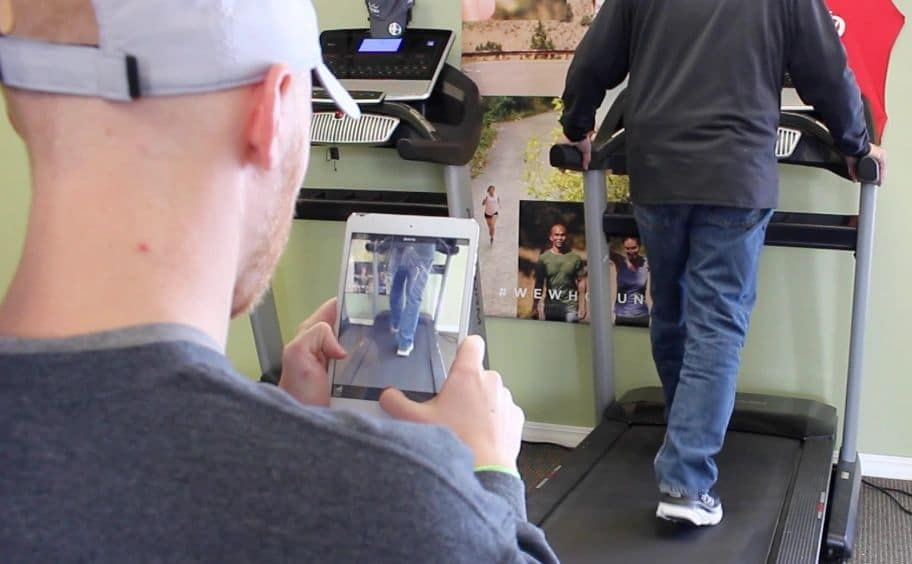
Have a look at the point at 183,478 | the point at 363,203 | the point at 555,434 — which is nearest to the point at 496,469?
the point at 183,478

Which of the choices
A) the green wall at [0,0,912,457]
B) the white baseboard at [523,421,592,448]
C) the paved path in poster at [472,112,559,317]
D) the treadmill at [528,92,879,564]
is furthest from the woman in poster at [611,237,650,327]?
the white baseboard at [523,421,592,448]

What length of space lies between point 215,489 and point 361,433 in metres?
0.09

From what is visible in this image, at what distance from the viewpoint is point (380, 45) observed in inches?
115

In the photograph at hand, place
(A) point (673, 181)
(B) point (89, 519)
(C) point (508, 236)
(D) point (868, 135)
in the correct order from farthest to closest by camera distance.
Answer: (C) point (508, 236), (D) point (868, 135), (A) point (673, 181), (B) point (89, 519)

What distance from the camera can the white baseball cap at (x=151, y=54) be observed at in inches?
23.1

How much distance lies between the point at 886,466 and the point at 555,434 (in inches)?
41.3

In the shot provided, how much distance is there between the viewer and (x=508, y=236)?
121 inches

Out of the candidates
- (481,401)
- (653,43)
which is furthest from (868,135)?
(481,401)

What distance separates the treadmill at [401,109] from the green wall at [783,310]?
15 cm

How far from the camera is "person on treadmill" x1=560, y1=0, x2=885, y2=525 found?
6.77 ft

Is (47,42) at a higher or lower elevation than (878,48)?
higher

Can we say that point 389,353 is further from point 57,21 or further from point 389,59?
point 389,59

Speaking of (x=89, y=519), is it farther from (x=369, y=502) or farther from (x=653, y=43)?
(x=653, y=43)

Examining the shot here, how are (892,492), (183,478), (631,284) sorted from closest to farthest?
(183,478)
(892,492)
(631,284)
